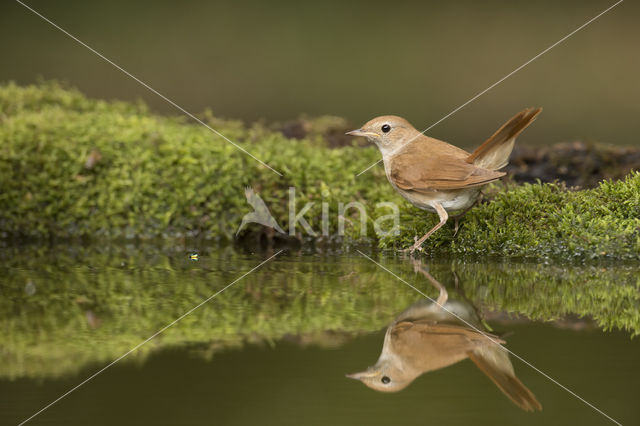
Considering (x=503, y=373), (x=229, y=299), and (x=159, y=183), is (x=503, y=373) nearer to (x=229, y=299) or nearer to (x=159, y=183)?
(x=229, y=299)

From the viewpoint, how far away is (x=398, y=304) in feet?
10.3

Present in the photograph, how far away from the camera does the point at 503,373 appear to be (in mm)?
2252

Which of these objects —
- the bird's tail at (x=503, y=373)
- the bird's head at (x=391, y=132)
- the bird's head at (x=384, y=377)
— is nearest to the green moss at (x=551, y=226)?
the bird's head at (x=391, y=132)

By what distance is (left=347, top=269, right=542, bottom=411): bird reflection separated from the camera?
221 cm

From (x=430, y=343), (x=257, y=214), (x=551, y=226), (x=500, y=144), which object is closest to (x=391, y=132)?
Answer: (x=500, y=144)

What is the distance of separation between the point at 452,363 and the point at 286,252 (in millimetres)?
2596

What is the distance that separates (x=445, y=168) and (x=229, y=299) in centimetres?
158

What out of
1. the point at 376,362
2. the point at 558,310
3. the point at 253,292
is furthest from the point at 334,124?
the point at 376,362

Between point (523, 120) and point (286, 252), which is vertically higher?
point (523, 120)

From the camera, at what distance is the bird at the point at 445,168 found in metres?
4.06

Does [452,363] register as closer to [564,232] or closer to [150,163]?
[564,232]

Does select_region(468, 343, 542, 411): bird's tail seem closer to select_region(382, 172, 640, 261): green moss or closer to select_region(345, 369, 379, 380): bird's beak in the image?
select_region(345, 369, 379, 380): bird's beak

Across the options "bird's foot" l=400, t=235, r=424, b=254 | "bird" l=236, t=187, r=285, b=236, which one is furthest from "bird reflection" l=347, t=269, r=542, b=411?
"bird" l=236, t=187, r=285, b=236

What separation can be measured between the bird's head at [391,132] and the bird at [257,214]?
103cm
